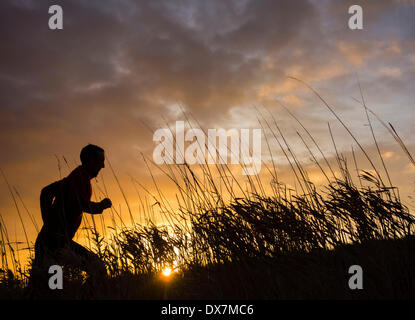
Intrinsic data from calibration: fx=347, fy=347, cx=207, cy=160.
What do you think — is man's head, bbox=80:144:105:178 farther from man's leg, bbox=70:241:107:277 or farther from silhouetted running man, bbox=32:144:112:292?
man's leg, bbox=70:241:107:277

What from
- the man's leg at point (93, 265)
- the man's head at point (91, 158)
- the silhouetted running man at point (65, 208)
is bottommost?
the man's leg at point (93, 265)

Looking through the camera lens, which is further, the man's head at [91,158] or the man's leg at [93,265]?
the man's head at [91,158]

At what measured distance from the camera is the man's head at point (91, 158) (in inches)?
155

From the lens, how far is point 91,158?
395cm

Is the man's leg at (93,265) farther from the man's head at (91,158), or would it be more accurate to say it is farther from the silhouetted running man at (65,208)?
the man's head at (91,158)

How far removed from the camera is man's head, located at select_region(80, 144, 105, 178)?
3.95m

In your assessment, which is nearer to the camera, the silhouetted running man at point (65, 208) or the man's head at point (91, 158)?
the silhouetted running man at point (65, 208)

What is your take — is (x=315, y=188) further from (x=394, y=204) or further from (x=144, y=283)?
(x=144, y=283)

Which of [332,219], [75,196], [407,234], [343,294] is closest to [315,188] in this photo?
[332,219]

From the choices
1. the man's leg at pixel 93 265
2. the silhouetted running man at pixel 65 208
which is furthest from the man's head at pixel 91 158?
the man's leg at pixel 93 265

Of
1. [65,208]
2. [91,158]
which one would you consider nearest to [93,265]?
[65,208]

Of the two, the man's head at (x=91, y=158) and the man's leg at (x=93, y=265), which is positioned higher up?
the man's head at (x=91, y=158)

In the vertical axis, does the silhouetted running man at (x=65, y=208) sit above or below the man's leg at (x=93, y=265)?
above

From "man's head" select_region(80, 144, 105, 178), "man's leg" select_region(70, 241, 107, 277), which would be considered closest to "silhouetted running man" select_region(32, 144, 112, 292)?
"man's head" select_region(80, 144, 105, 178)
